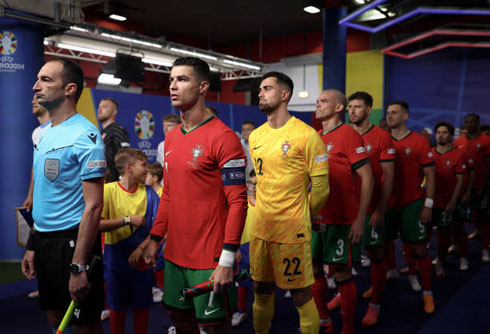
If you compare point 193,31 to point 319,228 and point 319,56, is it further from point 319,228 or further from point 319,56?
point 319,228

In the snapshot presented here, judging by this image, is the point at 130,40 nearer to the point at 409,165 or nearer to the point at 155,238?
the point at 409,165

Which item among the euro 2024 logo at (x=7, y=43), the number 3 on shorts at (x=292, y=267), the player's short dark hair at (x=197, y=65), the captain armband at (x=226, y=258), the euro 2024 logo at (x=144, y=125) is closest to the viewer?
the captain armband at (x=226, y=258)

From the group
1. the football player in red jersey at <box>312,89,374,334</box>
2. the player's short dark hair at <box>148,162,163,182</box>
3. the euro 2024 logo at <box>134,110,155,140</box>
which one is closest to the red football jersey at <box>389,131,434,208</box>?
the football player in red jersey at <box>312,89,374,334</box>

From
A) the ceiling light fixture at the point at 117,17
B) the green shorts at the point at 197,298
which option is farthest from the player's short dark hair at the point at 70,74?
the ceiling light fixture at the point at 117,17

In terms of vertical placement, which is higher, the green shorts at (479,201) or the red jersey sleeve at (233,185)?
the red jersey sleeve at (233,185)

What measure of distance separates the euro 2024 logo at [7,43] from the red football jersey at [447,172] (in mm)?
5373

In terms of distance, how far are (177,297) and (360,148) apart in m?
1.70

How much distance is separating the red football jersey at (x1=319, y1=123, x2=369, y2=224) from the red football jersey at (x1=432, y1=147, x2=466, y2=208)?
225cm

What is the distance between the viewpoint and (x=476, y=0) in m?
8.63

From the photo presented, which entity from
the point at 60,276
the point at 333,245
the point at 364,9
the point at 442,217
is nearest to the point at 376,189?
the point at 333,245

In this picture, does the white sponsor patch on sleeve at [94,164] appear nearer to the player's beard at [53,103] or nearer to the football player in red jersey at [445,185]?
the player's beard at [53,103]

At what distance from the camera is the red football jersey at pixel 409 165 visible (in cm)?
383

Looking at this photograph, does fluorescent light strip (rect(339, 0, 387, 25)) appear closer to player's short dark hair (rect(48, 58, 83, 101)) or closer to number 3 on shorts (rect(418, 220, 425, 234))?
number 3 on shorts (rect(418, 220, 425, 234))

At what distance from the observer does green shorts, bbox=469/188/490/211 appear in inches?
232
